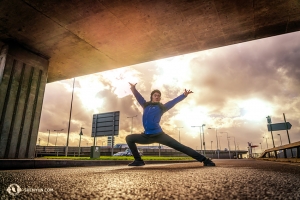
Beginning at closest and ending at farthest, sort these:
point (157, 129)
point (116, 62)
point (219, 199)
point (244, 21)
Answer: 1. point (219, 199)
2. point (157, 129)
3. point (244, 21)
4. point (116, 62)

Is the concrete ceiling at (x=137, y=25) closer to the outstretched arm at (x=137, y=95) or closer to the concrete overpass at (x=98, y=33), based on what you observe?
the concrete overpass at (x=98, y=33)

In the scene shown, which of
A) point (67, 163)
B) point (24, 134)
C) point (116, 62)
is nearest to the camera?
point (67, 163)

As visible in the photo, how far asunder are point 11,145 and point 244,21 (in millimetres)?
7701

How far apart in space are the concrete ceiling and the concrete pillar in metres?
0.49

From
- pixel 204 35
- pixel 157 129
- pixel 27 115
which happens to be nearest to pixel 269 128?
pixel 204 35

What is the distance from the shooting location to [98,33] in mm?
5598

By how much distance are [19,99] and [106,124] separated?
1493 cm

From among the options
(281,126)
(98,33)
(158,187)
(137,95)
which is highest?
(98,33)

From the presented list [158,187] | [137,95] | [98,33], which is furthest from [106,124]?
[158,187]

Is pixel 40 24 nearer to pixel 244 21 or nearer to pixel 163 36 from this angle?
→ pixel 163 36

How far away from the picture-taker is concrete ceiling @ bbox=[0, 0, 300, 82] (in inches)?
180

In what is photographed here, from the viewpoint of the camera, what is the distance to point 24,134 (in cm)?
615

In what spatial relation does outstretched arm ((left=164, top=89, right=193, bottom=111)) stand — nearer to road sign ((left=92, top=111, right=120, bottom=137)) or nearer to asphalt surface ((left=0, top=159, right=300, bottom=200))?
asphalt surface ((left=0, top=159, right=300, bottom=200))

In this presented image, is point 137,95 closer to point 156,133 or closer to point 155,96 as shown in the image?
point 155,96
